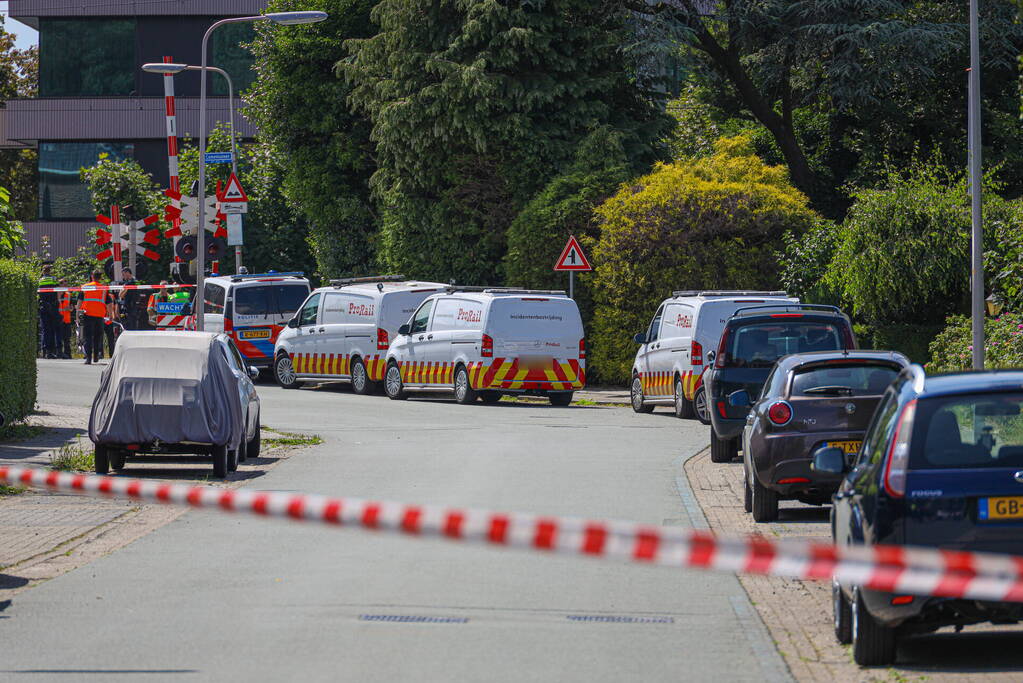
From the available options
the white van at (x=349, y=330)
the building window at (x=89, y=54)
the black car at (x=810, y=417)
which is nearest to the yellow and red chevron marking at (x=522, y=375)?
the white van at (x=349, y=330)

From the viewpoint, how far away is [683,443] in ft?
70.2

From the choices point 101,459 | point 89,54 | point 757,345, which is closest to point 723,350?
point 757,345

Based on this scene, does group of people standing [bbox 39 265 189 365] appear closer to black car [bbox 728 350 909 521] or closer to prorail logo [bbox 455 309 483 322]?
prorail logo [bbox 455 309 483 322]

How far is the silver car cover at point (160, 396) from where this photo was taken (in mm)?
16391

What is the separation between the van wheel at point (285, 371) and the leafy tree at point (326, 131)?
1131 centimetres

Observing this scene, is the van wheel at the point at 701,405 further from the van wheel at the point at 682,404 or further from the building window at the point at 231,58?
the building window at the point at 231,58

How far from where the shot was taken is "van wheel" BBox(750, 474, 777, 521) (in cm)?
1355

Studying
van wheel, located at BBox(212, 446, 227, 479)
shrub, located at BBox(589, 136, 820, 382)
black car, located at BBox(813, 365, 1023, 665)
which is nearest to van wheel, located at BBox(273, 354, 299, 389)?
shrub, located at BBox(589, 136, 820, 382)

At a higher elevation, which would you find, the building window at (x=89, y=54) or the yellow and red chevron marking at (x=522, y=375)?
the building window at (x=89, y=54)

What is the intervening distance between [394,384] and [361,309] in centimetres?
204

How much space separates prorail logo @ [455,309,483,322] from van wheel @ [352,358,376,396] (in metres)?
3.72

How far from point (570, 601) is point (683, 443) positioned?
11.8 m

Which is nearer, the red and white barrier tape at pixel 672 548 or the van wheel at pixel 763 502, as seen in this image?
the red and white barrier tape at pixel 672 548

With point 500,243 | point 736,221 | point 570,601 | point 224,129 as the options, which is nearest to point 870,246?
point 736,221
